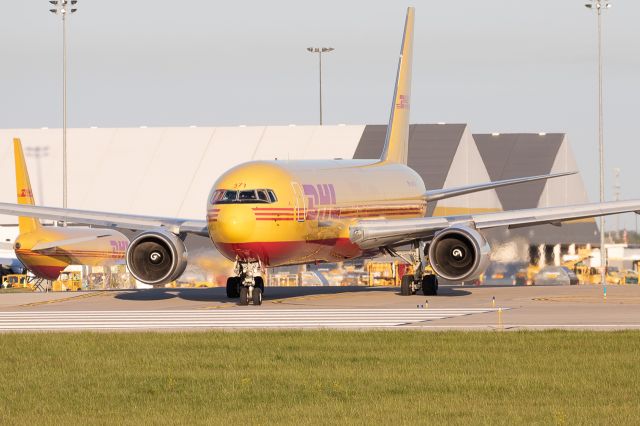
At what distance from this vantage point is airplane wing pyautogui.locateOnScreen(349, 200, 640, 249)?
135 ft

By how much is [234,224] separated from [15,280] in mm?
45728

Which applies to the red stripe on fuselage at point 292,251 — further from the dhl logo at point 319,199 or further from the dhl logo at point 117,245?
the dhl logo at point 117,245

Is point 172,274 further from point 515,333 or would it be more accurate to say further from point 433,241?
point 515,333

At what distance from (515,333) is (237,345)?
5418 millimetres

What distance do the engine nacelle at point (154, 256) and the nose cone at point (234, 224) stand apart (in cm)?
377

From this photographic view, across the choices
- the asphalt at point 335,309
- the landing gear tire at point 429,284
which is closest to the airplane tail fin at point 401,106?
the asphalt at point 335,309

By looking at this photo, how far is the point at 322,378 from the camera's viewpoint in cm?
1997

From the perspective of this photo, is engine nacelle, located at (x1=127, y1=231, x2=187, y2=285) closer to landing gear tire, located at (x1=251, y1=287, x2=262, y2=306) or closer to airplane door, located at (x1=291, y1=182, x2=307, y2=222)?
landing gear tire, located at (x1=251, y1=287, x2=262, y2=306)

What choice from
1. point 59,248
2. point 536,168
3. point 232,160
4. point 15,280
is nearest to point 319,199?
point 59,248

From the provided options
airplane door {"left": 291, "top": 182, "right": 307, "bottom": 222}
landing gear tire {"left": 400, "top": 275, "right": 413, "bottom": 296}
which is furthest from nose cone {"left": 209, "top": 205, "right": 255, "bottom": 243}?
landing gear tire {"left": 400, "top": 275, "right": 413, "bottom": 296}

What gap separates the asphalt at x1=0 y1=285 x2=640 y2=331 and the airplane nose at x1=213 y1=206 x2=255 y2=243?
6.43ft

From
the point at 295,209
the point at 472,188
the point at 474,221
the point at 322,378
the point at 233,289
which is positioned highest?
the point at 472,188

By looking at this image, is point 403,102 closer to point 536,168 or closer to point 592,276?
point 592,276

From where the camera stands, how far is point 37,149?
92562mm
